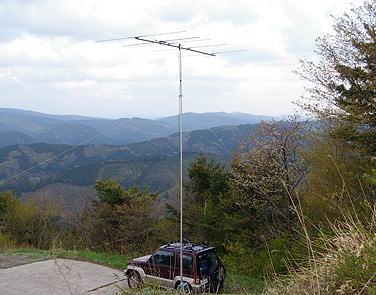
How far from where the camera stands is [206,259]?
30.7 ft

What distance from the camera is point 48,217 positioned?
2994cm

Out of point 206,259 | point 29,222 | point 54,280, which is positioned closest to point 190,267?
point 206,259

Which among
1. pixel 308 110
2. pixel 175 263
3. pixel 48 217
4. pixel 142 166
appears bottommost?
pixel 142 166

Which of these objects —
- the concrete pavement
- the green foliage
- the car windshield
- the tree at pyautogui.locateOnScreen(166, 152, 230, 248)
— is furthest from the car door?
the green foliage

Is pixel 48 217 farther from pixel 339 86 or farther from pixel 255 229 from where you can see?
pixel 339 86

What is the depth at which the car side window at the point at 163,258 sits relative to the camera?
9.62 m

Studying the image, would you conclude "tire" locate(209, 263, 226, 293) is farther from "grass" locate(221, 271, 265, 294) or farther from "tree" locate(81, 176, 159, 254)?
"tree" locate(81, 176, 159, 254)

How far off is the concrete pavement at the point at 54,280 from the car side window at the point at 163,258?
1.21 meters

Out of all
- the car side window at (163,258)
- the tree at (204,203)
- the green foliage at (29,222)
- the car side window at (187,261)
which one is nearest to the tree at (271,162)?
the tree at (204,203)

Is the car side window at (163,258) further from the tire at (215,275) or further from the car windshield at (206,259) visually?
the tire at (215,275)

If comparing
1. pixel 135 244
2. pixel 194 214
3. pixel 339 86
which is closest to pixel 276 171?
pixel 339 86

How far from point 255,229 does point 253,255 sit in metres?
3.13

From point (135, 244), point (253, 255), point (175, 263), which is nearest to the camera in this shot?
point (175, 263)

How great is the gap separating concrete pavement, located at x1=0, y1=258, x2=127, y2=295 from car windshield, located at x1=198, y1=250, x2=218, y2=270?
249cm
